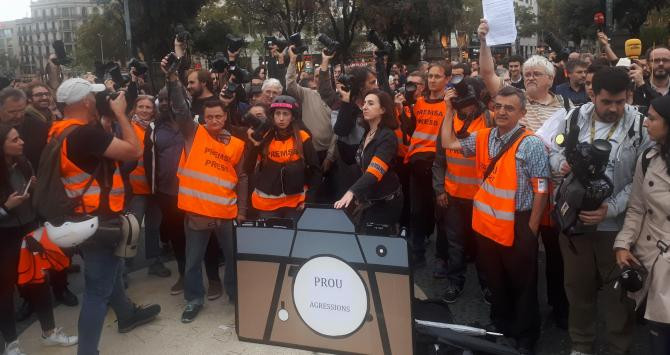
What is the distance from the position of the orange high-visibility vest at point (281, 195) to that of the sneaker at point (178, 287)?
3.51ft

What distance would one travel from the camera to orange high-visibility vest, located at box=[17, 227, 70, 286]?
12.8ft

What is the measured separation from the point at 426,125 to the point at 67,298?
341 cm

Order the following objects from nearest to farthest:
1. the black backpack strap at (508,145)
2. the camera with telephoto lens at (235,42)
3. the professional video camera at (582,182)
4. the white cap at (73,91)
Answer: the professional video camera at (582,182), the white cap at (73,91), the black backpack strap at (508,145), the camera with telephoto lens at (235,42)

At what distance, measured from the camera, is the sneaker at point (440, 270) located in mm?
4857

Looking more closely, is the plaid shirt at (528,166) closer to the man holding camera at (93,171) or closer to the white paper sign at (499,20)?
the white paper sign at (499,20)

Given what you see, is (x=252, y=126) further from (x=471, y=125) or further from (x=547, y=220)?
(x=547, y=220)

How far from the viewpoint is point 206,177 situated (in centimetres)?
409

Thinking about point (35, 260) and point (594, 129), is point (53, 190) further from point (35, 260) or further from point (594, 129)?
point (594, 129)

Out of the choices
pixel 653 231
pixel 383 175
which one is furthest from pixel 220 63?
pixel 653 231

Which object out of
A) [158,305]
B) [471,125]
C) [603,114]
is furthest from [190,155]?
[603,114]

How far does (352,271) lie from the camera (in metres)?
3.26

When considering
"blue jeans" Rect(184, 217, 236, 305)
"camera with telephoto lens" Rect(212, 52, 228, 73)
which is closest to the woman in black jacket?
"blue jeans" Rect(184, 217, 236, 305)

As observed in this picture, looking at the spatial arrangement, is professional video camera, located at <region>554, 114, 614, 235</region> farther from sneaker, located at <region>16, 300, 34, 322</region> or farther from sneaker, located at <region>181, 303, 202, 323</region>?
sneaker, located at <region>16, 300, 34, 322</region>

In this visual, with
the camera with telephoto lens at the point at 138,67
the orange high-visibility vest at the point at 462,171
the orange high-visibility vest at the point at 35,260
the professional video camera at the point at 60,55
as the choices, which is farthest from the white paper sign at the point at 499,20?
the professional video camera at the point at 60,55
